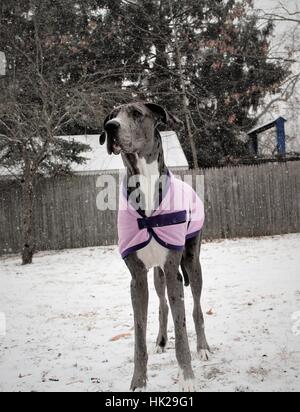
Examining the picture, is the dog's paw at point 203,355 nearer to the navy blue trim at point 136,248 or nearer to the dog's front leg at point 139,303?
the dog's front leg at point 139,303

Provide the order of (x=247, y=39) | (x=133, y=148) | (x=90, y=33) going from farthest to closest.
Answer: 1. (x=247, y=39)
2. (x=90, y=33)
3. (x=133, y=148)

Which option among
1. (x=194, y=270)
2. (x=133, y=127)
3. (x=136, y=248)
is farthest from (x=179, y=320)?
(x=133, y=127)

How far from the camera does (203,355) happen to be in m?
3.92

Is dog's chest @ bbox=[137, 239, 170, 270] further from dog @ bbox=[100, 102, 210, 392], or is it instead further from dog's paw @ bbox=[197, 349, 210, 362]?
dog's paw @ bbox=[197, 349, 210, 362]

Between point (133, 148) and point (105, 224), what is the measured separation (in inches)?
460

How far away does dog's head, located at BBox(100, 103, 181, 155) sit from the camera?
3053mm

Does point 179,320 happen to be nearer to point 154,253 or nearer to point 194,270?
point 154,253

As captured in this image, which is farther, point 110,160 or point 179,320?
point 110,160

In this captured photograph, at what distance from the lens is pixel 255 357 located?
380cm

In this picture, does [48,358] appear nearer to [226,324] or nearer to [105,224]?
[226,324]

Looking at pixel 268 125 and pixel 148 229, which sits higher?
pixel 268 125

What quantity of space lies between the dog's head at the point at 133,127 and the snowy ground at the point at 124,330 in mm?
1950

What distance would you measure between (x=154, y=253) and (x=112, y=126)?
3.65 ft
